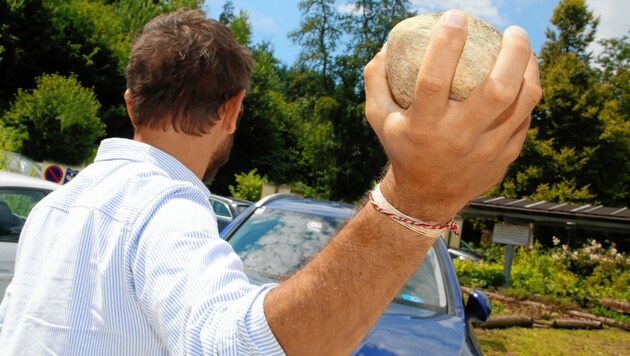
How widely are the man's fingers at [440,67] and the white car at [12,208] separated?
541 centimetres

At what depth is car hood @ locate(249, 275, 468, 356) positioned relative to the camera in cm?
330

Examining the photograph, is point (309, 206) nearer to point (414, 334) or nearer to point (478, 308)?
point (478, 308)

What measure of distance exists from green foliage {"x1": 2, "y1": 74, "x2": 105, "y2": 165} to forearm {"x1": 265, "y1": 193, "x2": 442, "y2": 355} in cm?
2375

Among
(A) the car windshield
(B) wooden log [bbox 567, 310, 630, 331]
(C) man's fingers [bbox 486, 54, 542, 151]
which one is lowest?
(B) wooden log [bbox 567, 310, 630, 331]

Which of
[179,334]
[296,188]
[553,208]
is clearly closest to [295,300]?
[179,334]

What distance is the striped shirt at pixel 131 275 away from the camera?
101 cm

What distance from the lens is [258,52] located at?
131 ft

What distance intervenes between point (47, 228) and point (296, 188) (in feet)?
111

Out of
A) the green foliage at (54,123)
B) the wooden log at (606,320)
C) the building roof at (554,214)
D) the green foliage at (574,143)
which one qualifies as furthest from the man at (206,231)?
the green foliage at (574,143)

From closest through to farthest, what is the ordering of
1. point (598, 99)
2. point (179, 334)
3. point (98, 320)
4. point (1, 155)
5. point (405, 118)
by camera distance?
point (405, 118)
point (179, 334)
point (98, 320)
point (1, 155)
point (598, 99)

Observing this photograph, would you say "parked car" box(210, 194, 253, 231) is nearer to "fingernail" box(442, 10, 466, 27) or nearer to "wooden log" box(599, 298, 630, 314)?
"wooden log" box(599, 298, 630, 314)

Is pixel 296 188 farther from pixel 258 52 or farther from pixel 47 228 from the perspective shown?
pixel 47 228

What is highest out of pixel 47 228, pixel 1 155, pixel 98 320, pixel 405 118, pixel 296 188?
pixel 405 118

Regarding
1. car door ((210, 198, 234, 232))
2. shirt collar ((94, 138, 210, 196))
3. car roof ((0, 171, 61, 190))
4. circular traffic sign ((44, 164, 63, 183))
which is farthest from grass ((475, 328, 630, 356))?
circular traffic sign ((44, 164, 63, 183))
